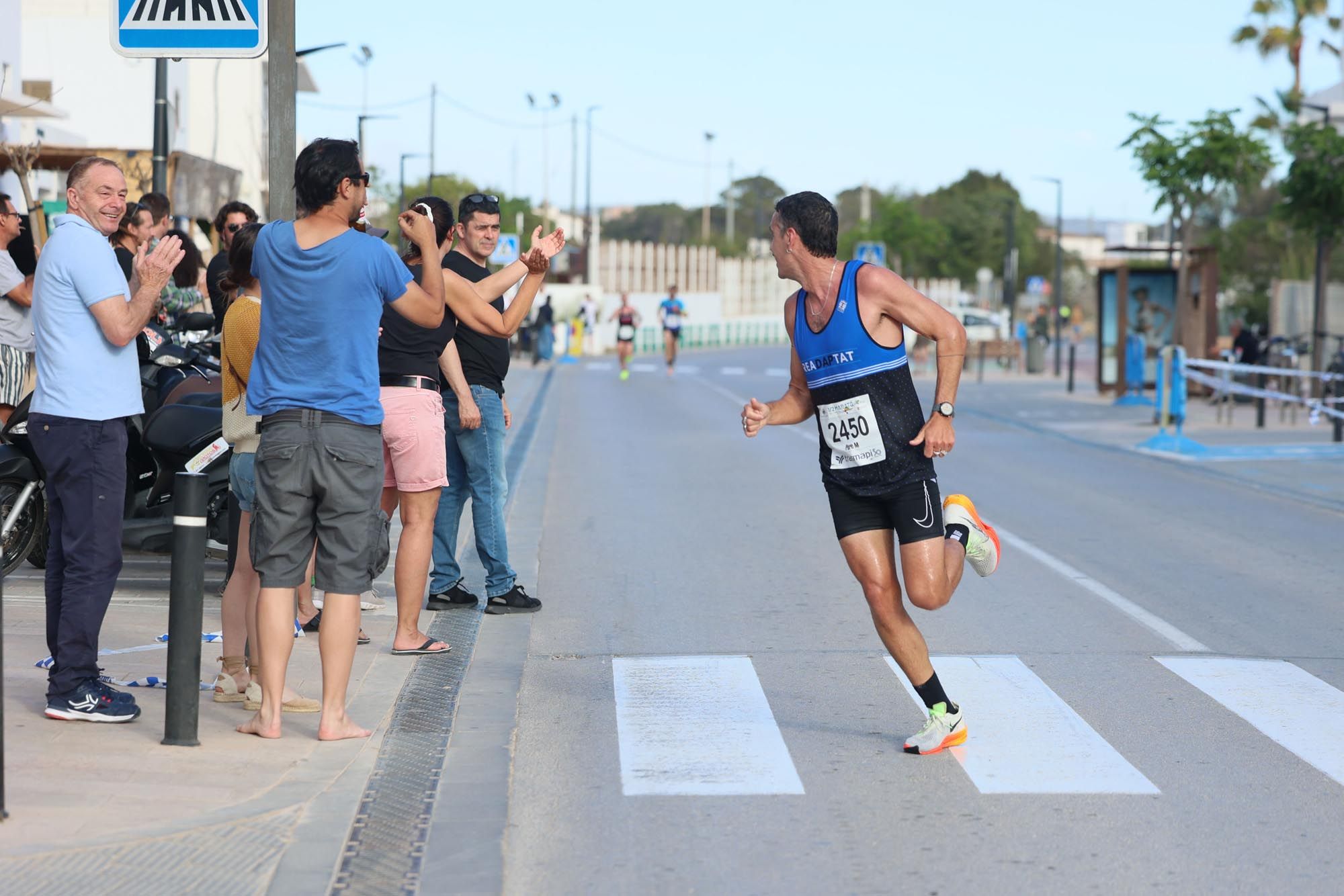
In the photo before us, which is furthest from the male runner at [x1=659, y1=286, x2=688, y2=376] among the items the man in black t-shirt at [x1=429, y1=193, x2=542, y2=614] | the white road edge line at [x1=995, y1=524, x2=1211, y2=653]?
the man in black t-shirt at [x1=429, y1=193, x2=542, y2=614]

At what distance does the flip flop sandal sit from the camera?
7.49 m

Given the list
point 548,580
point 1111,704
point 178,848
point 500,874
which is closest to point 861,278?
point 1111,704

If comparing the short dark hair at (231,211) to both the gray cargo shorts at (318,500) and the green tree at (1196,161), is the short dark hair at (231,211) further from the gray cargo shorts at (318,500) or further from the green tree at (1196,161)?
the green tree at (1196,161)

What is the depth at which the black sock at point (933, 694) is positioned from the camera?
5980 millimetres

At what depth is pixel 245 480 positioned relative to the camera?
20.7 feet

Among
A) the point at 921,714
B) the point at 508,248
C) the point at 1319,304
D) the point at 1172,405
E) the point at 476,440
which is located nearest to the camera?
the point at 921,714

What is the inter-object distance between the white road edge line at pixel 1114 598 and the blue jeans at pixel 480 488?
3.17 meters

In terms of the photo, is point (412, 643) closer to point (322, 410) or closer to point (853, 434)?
point (322, 410)

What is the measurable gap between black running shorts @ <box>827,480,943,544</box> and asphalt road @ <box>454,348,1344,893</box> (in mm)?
771

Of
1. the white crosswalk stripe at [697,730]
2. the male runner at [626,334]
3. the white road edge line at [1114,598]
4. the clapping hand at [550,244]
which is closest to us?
the white crosswalk stripe at [697,730]

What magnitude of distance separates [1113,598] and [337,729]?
483 cm

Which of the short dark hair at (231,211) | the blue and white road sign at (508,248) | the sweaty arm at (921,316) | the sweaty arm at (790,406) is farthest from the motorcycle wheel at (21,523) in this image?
the blue and white road sign at (508,248)

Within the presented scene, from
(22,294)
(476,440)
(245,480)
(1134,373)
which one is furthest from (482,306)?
(1134,373)

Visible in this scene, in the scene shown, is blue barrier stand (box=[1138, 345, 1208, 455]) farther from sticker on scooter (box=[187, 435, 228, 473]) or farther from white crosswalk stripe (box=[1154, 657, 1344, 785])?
sticker on scooter (box=[187, 435, 228, 473])
